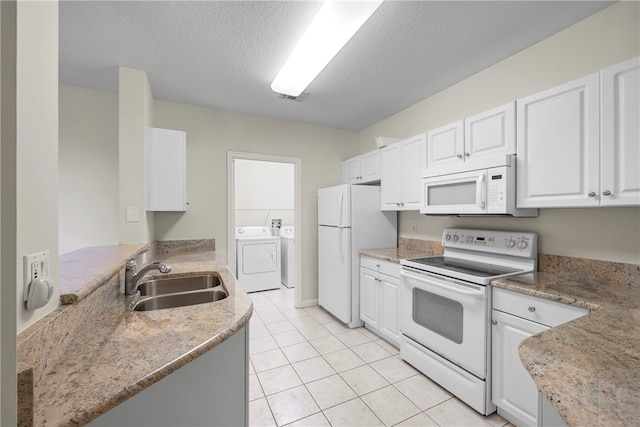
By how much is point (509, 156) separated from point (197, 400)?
2.18 metres

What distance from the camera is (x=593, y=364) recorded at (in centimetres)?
72


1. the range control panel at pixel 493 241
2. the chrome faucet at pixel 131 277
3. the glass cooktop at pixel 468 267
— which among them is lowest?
the glass cooktop at pixel 468 267

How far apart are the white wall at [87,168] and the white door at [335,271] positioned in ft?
7.56

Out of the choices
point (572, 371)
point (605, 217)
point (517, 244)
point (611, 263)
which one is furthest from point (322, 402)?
point (605, 217)

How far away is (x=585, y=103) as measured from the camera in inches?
59.0

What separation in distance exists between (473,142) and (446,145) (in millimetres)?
234

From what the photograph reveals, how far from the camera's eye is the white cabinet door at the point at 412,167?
2534mm

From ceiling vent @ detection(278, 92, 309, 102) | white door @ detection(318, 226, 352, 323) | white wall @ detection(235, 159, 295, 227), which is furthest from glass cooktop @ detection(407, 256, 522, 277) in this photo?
white wall @ detection(235, 159, 295, 227)

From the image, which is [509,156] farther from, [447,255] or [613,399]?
[613,399]

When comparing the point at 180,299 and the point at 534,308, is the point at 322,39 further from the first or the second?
the point at 534,308

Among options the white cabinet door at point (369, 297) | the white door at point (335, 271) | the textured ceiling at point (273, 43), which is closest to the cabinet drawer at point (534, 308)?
the white cabinet door at point (369, 297)

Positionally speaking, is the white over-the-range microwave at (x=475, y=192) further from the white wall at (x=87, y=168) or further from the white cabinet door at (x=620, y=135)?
the white wall at (x=87, y=168)

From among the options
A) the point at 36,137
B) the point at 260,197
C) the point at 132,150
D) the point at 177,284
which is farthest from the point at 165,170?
the point at 260,197

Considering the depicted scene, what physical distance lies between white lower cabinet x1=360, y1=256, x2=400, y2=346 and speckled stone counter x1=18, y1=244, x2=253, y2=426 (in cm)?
168
